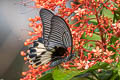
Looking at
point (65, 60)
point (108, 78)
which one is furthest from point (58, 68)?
point (108, 78)

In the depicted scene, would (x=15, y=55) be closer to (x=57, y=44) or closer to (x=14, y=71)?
(x=14, y=71)

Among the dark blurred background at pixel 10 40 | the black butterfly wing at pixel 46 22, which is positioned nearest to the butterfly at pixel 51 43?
the black butterfly wing at pixel 46 22

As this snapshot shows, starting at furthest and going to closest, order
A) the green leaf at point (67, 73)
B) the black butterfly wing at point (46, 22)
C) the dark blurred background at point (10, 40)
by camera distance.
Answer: the dark blurred background at point (10, 40) → the black butterfly wing at point (46, 22) → the green leaf at point (67, 73)

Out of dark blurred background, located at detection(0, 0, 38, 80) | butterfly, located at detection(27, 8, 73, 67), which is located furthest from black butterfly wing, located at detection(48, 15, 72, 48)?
dark blurred background, located at detection(0, 0, 38, 80)

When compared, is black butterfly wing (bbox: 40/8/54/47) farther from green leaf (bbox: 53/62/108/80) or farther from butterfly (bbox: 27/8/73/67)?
green leaf (bbox: 53/62/108/80)

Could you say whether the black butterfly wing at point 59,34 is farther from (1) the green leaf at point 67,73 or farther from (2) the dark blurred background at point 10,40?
(2) the dark blurred background at point 10,40
